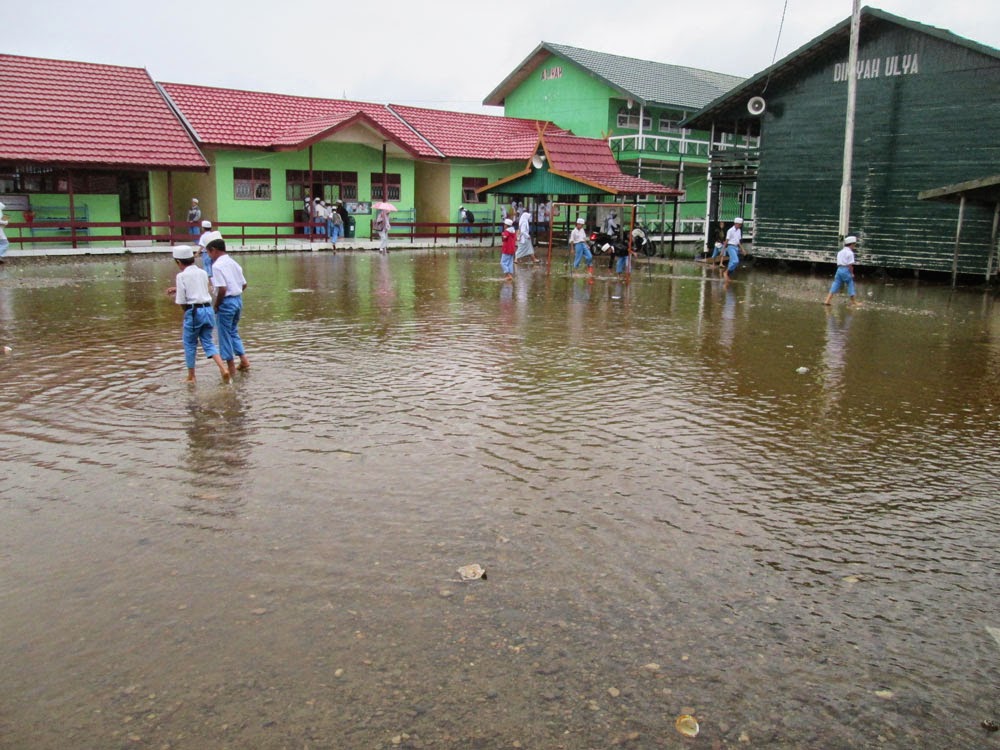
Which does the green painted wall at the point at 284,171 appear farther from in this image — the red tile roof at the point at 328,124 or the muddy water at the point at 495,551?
the muddy water at the point at 495,551

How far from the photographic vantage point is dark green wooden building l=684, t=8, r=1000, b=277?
21.2 meters

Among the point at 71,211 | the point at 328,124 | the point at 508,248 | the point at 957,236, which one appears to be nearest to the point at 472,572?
the point at 508,248

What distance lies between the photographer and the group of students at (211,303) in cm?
849

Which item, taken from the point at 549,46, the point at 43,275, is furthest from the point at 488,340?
the point at 549,46

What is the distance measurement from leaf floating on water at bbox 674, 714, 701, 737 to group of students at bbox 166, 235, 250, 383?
6.61 meters

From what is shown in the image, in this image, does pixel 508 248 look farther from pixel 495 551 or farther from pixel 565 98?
pixel 565 98

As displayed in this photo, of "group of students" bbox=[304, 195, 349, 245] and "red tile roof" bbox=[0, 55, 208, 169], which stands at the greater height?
"red tile roof" bbox=[0, 55, 208, 169]

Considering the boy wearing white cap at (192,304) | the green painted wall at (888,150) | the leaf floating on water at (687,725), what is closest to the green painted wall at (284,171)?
the green painted wall at (888,150)

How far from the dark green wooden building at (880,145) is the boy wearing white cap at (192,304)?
18.5 m

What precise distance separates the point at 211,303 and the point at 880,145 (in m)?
20.5

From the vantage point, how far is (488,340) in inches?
461

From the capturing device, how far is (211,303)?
8.82m

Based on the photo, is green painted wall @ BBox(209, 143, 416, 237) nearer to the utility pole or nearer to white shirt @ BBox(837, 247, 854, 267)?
the utility pole

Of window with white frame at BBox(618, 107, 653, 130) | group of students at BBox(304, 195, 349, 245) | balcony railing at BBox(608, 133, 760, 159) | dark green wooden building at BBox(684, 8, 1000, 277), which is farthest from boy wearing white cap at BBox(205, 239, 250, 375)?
window with white frame at BBox(618, 107, 653, 130)
